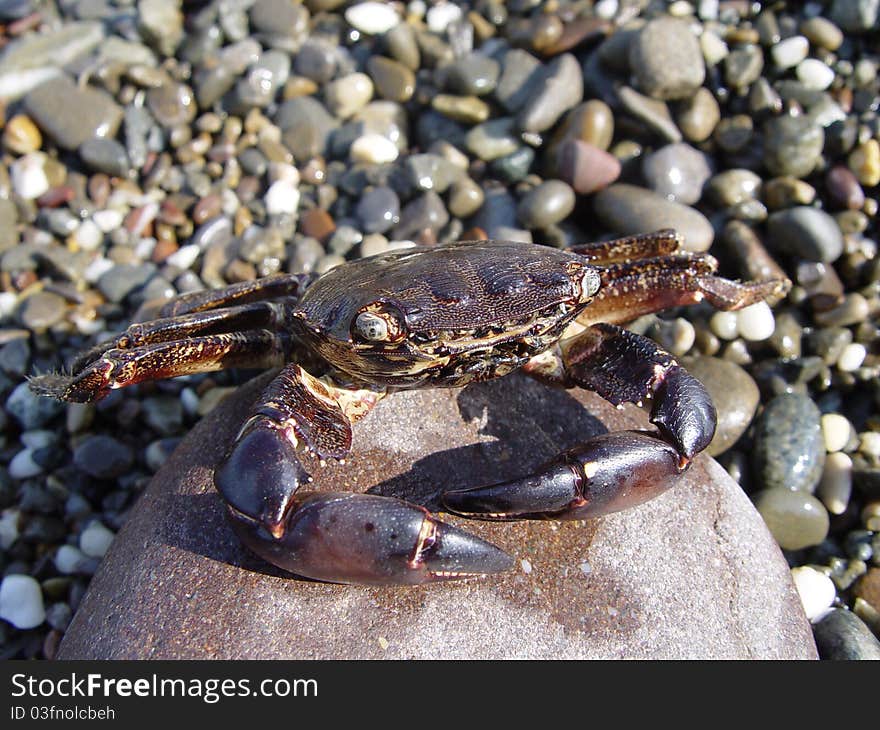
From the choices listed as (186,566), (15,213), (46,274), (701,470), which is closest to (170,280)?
(46,274)

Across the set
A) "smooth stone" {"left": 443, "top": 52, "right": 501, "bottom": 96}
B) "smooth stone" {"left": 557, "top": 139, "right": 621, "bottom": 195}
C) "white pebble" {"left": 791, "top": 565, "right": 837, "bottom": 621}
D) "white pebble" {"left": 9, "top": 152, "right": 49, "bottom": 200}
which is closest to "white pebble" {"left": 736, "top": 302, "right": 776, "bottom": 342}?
"smooth stone" {"left": 557, "top": 139, "right": 621, "bottom": 195}

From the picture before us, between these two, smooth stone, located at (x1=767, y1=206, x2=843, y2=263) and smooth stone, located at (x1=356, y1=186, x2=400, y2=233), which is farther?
smooth stone, located at (x1=356, y1=186, x2=400, y2=233)

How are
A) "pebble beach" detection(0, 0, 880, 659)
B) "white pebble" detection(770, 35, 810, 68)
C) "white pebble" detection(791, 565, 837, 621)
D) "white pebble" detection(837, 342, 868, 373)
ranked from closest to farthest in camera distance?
1. "white pebble" detection(791, 565, 837, 621)
2. "pebble beach" detection(0, 0, 880, 659)
3. "white pebble" detection(837, 342, 868, 373)
4. "white pebble" detection(770, 35, 810, 68)

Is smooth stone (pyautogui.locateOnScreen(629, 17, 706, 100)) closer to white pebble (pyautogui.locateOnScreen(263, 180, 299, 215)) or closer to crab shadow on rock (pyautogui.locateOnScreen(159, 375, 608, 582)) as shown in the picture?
white pebble (pyautogui.locateOnScreen(263, 180, 299, 215))

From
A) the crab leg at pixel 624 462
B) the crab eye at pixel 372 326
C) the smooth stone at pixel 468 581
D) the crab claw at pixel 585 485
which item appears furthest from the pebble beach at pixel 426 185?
the crab eye at pixel 372 326

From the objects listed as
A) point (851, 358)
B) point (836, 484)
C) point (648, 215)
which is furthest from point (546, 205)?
point (836, 484)

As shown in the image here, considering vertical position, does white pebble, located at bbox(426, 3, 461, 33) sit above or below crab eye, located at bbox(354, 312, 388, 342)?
above

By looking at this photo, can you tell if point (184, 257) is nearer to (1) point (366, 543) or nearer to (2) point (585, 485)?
(1) point (366, 543)
